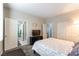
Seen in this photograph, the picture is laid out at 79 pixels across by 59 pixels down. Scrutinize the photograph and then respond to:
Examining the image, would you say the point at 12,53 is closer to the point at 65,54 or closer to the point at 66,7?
the point at 65,54

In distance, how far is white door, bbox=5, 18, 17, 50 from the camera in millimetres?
1397

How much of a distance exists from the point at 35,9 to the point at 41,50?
2.34ft

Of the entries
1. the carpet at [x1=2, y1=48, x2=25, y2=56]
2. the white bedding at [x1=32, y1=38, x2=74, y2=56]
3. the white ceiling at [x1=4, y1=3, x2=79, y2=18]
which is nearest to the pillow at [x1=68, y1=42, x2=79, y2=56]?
the white bedding at [x1=32, y1=38, x2=74, y2=56]

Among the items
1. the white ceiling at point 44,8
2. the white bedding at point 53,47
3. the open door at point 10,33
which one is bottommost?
the white bedding at point 53,47

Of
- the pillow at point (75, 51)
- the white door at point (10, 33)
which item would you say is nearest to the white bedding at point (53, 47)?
the pillow at point (75, 51)

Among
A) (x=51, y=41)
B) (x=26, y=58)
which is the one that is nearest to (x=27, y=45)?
(x=26, y=58)

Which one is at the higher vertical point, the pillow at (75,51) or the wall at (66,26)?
the wall at (66,26)

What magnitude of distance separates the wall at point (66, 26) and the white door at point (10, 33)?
0.60m

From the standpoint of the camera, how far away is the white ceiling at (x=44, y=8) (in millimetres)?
1356

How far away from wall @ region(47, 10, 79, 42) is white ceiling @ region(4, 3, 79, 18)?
0.29 ft

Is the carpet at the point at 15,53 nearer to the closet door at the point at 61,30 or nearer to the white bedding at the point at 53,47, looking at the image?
the white bedding at the point at 53,47

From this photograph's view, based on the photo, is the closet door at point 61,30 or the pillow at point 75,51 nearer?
the pillow at point 75,51

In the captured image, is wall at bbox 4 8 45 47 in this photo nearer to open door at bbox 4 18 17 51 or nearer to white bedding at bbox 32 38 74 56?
open door at bbox 4 18 17 51

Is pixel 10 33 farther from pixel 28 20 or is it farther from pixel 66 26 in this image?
pixel 66 26
